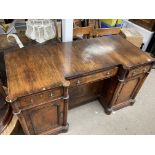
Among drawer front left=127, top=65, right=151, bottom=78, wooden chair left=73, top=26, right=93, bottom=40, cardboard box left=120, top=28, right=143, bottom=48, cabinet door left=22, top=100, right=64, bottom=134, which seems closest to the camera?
cabinet door left=22, top=100, right=64, bottom=134

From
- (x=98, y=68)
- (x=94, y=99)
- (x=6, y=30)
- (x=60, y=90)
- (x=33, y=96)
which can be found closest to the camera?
(x=33, y=96)

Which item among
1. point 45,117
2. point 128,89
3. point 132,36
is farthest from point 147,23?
point 45,117

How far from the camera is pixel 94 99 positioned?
1.88m

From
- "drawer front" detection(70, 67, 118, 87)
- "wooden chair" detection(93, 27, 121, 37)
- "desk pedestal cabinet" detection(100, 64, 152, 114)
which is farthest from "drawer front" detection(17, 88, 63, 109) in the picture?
"wooden chair" detection(93, 27, 121, 37)

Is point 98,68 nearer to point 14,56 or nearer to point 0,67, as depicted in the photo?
point 14,56

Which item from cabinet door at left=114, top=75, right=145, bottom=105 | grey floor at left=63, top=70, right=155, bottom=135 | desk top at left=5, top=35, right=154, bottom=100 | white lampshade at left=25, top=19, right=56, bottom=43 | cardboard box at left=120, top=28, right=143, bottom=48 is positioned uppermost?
white lampshade at left=25, top=19, right=56, bottom=43

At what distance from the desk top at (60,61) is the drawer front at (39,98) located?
0.05 m

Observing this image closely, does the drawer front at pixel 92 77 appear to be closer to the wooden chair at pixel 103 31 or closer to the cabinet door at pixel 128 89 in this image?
the cabinet door at pixel 128 89

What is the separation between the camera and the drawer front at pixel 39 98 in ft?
3.16

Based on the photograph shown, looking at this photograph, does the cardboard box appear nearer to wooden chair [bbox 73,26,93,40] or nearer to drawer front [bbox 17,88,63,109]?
wooden chair [bbox 73,26,93,40]

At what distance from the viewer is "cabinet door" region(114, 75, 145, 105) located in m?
1.51

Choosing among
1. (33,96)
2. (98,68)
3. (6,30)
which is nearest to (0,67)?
(6,30)
